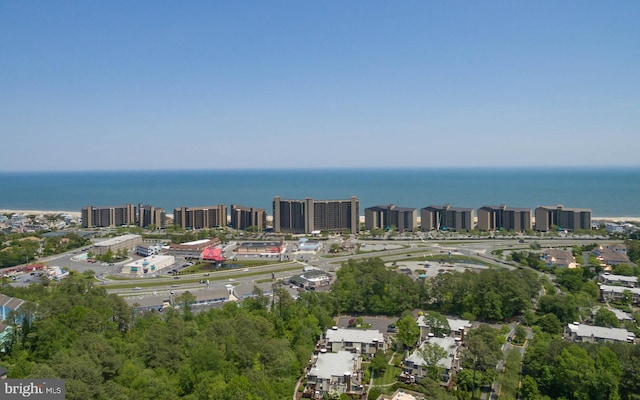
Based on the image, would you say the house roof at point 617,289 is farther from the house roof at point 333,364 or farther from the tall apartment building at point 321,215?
the tall apartment building at point 321,215

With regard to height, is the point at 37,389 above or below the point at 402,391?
above

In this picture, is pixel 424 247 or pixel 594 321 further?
pixel 424 247

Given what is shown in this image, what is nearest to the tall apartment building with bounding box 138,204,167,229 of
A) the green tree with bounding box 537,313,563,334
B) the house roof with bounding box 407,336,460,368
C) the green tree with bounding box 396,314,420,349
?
the green tree with bounding box 396,314,420,349

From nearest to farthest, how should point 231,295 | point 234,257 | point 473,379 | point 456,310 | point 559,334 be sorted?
point 473,379, point 559,334, point 456,310, point 231,295, point 234,257

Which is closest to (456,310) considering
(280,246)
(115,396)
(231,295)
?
(231,295)

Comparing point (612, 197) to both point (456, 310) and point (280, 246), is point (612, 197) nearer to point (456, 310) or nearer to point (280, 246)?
point (280, 246)

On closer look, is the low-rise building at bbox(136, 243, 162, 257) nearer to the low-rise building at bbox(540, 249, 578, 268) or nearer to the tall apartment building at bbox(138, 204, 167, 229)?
the tall apartment building at bbox(138, 204, 167, 229)
